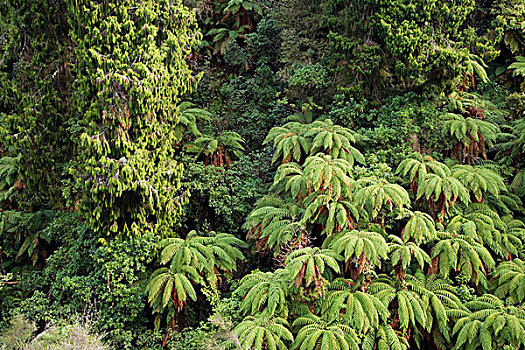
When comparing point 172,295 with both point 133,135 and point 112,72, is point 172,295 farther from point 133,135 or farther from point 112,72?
point 112,72

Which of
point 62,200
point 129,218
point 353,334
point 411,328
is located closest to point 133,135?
point 129,218

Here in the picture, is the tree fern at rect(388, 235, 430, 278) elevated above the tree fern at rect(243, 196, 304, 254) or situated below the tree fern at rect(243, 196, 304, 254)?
above

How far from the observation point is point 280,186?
359 inches

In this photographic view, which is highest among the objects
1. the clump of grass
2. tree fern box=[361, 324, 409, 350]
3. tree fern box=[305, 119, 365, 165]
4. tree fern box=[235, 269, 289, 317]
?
tree fern box=[305, 119, 365, 165]

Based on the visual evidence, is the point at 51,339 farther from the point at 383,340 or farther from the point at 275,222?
the point at 383,340

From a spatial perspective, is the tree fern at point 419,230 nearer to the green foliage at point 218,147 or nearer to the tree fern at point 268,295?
the tree fern at point 268,295

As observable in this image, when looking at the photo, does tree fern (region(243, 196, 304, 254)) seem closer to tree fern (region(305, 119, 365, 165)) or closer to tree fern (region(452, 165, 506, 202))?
tree fern (region(305, 119, 365, 165))

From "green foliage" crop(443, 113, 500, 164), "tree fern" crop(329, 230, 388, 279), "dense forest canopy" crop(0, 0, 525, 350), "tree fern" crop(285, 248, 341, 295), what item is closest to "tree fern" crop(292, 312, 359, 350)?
"dense forest canopy" crop(0, 0, 525, 350)

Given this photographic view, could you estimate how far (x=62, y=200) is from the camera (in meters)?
9.83

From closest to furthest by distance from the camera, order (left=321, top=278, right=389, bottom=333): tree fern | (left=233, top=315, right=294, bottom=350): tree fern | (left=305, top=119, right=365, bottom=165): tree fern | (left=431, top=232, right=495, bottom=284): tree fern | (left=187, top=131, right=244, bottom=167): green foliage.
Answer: (left=233, top=315, right=294, bottom=350): tree fern, (left=321, top=278, right=389, bottom=333): tree fern, (left=431, top=232, right=495, bottom=284): tree fern, (left=305, top=119, right=365, bottom=165): tree fern, (left=187, top=131, right=244, bottom=167): green foliage

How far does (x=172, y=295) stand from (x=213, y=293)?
2.25ft

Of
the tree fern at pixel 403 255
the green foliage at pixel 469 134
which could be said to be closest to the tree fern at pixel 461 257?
the tree fern at pixel 403 255

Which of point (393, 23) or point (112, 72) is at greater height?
point (393, 23)

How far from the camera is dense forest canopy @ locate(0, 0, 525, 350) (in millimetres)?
6656
